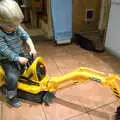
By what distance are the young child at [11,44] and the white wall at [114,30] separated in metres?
0.77

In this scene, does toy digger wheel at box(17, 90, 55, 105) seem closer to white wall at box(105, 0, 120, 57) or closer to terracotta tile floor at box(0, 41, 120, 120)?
terracotta tile floor at box(0, 41, 120, 120)

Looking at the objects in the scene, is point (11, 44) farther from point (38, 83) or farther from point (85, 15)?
point (85, 15)

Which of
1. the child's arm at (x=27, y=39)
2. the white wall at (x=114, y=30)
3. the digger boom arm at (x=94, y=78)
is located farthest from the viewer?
the white wall at (x=114, y=30)

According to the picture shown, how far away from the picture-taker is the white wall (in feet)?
5.10

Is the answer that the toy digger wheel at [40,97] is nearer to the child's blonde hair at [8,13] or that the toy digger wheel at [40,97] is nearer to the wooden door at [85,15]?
the child's blonde hair at [8,13]

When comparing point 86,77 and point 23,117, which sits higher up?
point 86,77

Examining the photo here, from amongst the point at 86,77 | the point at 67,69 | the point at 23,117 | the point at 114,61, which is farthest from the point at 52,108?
the point at 114,61

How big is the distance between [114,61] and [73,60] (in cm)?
32

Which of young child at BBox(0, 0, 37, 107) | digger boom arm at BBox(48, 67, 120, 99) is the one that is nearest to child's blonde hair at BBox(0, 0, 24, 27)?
young child at BBox(0, 0, 37, 107)

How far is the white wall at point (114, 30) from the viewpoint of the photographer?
156 cm

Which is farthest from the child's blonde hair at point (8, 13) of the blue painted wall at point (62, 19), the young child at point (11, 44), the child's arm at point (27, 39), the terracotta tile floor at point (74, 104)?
the blue painted wall at point (62, 19)

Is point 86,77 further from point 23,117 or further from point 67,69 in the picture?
point 67,69

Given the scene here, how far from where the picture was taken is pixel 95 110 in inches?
43.0

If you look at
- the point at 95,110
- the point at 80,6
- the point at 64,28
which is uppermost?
the point at 80,6
